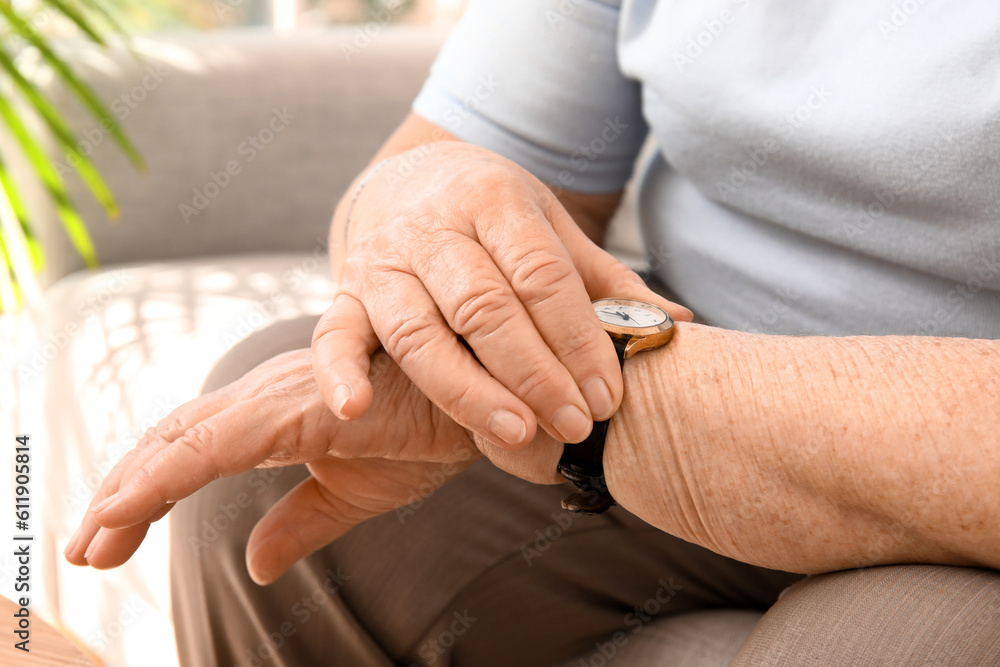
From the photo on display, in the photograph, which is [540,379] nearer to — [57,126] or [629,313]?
[629,313]

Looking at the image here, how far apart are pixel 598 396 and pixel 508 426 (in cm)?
9

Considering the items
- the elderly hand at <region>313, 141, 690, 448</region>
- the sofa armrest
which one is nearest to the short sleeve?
the elderly hand at <region>313, 141, 690, 448</region>

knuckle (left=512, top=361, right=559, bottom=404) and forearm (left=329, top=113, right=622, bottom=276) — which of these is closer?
knuckle (left=512, top=361, right=559, bottom=404)

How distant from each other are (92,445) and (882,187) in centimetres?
121

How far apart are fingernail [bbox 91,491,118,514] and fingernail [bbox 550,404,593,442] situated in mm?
357

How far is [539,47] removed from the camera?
0.94m

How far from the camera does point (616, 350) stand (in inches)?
25.3

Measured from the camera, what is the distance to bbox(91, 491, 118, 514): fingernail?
0.58 meters

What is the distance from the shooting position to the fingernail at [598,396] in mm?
615

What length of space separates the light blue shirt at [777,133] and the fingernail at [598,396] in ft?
1.08

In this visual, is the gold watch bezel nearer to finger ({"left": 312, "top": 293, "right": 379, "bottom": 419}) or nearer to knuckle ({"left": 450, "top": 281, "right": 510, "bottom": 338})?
knuckle ({"left": 450, "top": 281, "right": 510, "bottom": 338})

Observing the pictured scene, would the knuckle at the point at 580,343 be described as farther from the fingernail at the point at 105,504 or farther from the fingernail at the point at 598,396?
the fingernail at the point at 105,504

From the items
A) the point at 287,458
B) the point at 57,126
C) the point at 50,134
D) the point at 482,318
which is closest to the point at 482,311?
the point at 482,318

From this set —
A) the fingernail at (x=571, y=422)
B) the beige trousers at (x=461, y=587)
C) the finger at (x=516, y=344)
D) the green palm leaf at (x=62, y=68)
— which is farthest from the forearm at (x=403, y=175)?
the green palm leaf at (x=62, y=68)
